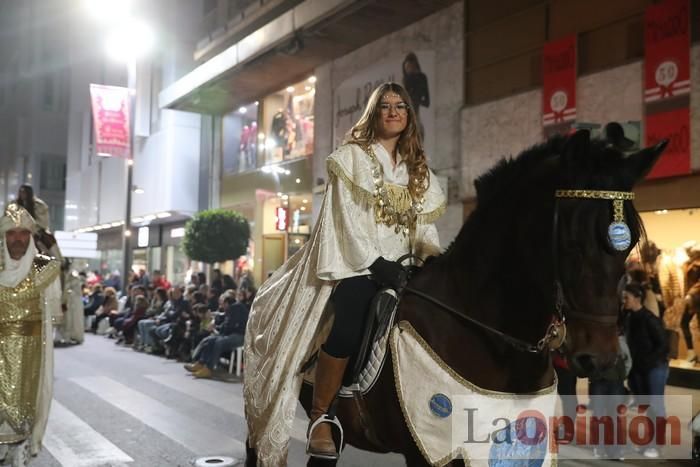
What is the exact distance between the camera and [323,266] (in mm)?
3379

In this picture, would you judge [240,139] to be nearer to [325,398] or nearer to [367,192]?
[367,192]

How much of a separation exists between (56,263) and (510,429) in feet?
15.8

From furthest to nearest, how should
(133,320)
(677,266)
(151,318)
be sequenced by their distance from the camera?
(133,320)
(151,318)
(677,266)

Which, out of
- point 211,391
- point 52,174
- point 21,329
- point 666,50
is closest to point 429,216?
point 21,329

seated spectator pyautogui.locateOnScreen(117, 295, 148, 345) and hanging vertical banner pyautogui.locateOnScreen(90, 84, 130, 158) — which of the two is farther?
hanging vertical banner pyautogui.locateOnScreen(90, 84, 130, 158)

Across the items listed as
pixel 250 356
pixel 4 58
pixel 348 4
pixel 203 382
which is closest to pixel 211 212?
pixel 348 4

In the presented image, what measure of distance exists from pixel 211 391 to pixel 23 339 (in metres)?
5.07

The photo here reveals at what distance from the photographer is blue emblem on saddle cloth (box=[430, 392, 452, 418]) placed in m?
2.88

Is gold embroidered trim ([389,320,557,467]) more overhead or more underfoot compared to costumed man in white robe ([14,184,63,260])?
more underfoot

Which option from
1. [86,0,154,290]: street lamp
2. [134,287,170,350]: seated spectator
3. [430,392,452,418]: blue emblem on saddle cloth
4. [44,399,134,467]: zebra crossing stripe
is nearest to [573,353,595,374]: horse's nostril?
[430,392,452,418]: blue emblem on saddle cloth

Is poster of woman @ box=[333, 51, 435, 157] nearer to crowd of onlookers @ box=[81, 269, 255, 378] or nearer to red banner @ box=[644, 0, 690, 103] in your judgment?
crowd of onlookers @ box=[81, 269, 255, 378]

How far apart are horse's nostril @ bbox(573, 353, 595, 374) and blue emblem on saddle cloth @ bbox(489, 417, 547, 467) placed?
17.7 inches

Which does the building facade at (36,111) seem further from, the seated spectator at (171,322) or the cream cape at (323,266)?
the cream cape at (323,266)

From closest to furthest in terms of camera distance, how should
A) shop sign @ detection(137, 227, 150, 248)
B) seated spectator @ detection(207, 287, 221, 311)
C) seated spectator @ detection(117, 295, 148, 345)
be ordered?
seated spectator @ detection(207, 287, 221, 311) → seated spectator @ detection(117, 295, 148, 345) → shop sign @ detection(137, 227, 150, 248)
